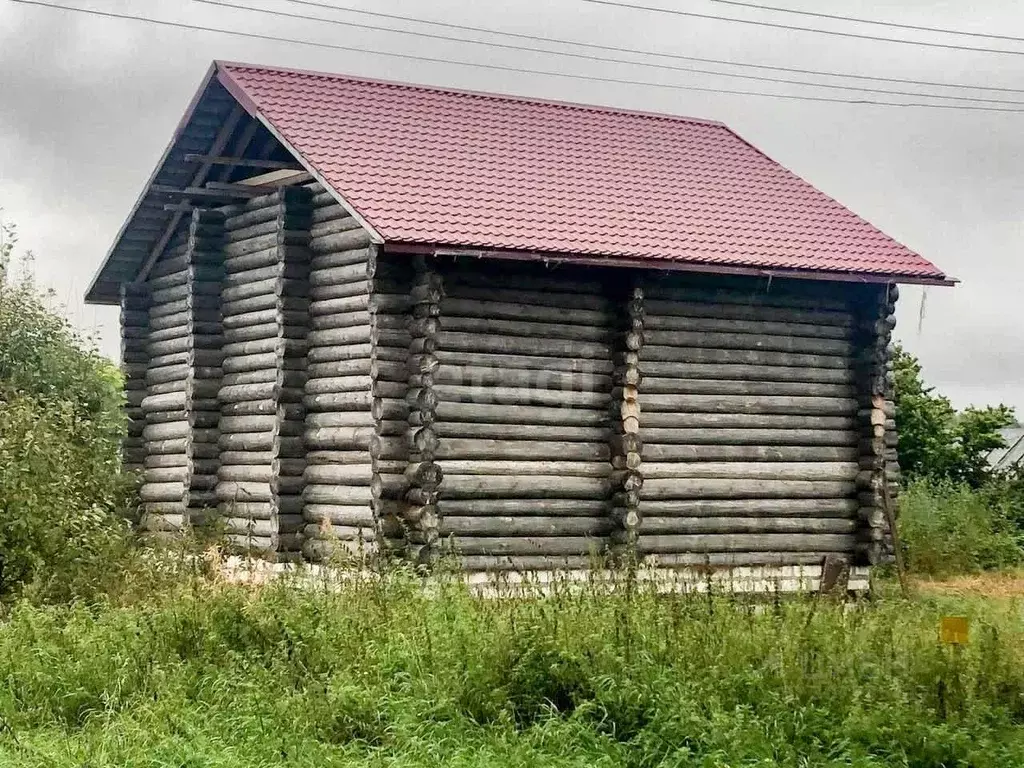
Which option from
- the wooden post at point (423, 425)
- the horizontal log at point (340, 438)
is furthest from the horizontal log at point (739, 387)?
the horizontal log at point (340, 438)

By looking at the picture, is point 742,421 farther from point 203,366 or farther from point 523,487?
point 203,366

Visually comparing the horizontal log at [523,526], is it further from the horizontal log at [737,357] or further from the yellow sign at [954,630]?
the yellow sign at [954,630]

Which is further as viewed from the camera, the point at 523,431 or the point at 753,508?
the point at 753,508

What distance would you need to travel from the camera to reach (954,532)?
2541cm


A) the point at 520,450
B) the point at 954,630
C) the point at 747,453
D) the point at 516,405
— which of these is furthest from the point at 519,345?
the point at 954,630

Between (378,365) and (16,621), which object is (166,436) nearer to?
(378,365)

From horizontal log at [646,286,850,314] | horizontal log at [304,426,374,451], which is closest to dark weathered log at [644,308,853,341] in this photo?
horizontal log at [646,286,850,314]

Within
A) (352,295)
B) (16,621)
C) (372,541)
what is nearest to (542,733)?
(16,621)

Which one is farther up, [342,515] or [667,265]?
[667,265]

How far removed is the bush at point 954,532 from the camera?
2420 cm

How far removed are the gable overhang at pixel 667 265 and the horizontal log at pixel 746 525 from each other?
300 cm

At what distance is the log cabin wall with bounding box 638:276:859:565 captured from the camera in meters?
18.4

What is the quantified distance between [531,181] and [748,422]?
4.04 meters

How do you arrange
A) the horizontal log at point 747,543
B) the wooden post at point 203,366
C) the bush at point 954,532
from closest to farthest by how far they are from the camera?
the horizontal log at point 747,543, the wooden post at point 203,366, the bush at point 954,532
